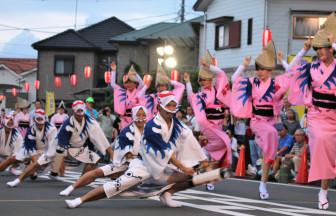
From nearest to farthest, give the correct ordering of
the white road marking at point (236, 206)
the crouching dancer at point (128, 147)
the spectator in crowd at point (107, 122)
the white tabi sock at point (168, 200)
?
the white road marking at point (236, 206)
the white tabi sock at point (168, 200)
the crouching dancer at point (128, 147)
the spectator in crowd at point (107, 122)

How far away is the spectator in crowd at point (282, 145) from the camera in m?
16.9

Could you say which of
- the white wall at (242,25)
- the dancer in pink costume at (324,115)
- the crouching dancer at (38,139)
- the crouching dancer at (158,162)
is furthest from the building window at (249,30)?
the crouching dancer at (158,162)

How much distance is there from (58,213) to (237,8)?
26.8 m

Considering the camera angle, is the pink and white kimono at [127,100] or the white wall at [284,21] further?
the white wall at [284,21]

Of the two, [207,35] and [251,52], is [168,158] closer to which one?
[251,52]

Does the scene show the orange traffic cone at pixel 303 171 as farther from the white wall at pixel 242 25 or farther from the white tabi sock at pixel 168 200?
the white wall at pixel 242 25

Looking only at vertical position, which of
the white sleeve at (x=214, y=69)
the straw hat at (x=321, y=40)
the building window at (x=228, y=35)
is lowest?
the white sleeve at (x=214, y=69)

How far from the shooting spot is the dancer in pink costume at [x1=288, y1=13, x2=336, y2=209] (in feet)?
34.3

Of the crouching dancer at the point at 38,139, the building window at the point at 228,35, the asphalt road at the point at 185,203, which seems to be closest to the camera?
the asphalt road at the point at 185,203

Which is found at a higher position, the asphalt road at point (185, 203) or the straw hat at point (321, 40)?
the straw hat at point (321, 40)

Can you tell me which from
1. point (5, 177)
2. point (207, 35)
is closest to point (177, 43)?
point (207, 35)

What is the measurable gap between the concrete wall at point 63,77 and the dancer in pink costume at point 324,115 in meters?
47.0

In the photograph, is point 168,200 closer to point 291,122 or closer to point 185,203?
point 185,203

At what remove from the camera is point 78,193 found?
39.4ft
